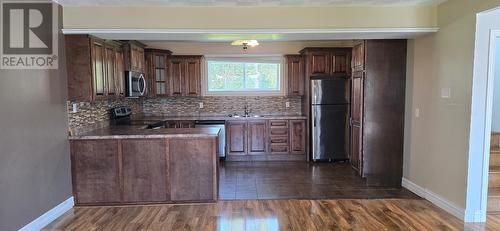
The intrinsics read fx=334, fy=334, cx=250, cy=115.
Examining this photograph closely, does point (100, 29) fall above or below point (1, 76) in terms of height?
above

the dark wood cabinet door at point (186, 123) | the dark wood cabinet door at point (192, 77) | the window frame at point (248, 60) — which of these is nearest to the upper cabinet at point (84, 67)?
the dark wood cabinet door at point (186, 123)

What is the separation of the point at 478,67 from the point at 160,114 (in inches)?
209

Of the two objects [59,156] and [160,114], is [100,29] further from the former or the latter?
[160,114]

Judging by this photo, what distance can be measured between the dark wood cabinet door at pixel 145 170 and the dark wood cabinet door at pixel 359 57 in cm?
284

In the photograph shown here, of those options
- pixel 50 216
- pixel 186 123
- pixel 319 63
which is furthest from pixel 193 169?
pixel 319 63

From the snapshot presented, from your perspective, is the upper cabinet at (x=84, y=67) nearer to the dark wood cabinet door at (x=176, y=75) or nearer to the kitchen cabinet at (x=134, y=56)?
the kitchen cabinet at (x=134, y=56)

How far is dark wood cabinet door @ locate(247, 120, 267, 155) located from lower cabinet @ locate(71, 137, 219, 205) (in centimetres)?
236

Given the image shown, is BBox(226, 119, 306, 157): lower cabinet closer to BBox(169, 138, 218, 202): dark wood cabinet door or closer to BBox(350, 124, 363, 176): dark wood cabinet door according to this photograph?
BBox(350, 124, 363, 176): dark wood cabinet door

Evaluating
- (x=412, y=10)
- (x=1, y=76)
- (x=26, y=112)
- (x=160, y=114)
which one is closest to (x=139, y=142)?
(x=26, y=112)

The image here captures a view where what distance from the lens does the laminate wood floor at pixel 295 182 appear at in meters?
4.21

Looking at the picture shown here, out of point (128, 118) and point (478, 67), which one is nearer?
point (478, 67)

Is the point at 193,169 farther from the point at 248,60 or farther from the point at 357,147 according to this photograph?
the point at 248,60

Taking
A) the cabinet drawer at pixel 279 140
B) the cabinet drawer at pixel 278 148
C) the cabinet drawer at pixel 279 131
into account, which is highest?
the cabinet drawer at pixel 279 131

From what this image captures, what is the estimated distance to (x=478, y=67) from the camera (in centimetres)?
322
